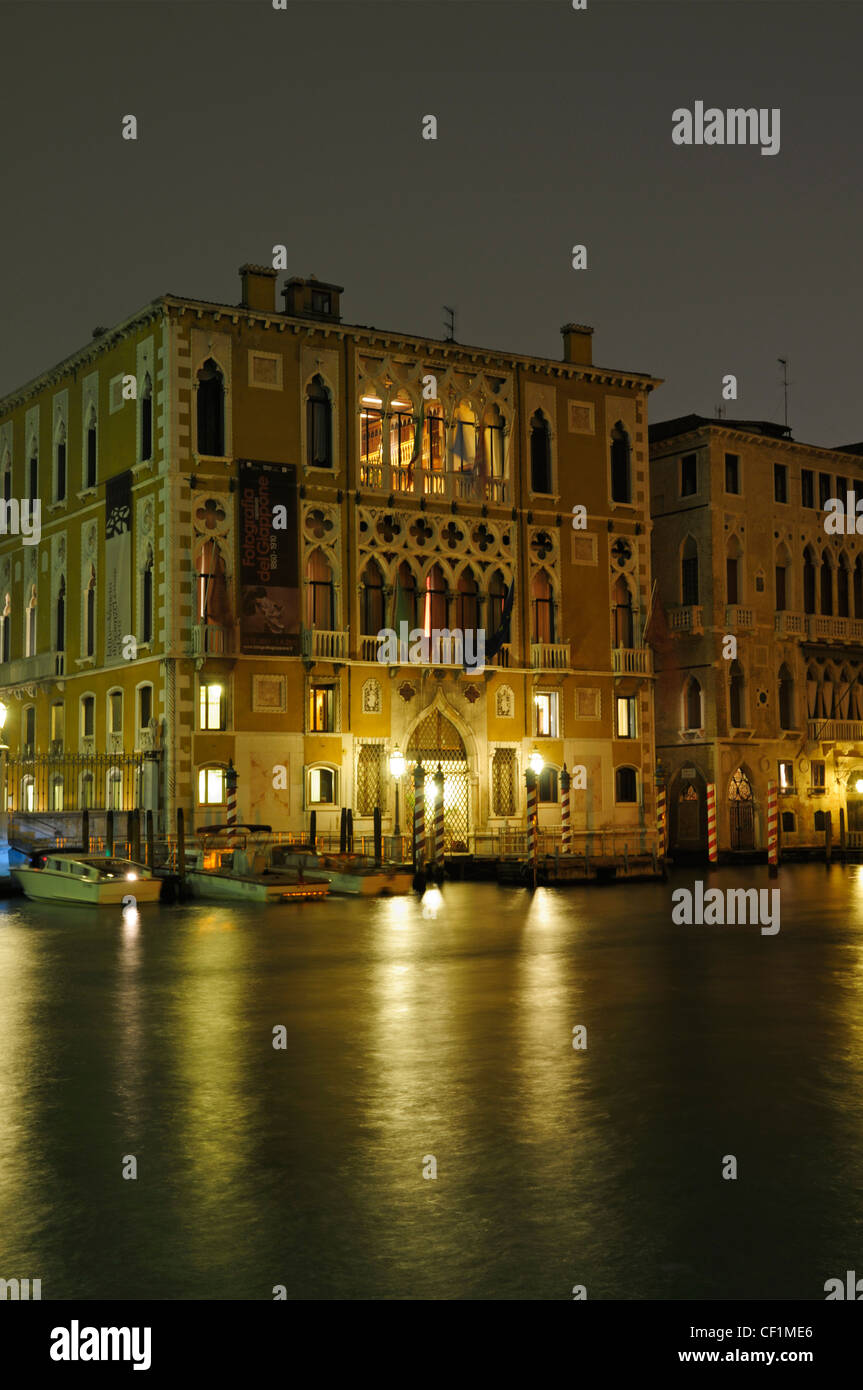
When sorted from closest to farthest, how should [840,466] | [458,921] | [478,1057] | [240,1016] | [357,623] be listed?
1. [478,1057]
2. [240,1016]
3. [458,921]
4. [357,623]
5. [840,466]

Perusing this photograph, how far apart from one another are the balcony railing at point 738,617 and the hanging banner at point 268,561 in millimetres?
15499

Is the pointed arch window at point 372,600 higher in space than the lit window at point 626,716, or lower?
higher

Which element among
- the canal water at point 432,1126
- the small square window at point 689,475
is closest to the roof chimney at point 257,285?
the small square window at point 689,475

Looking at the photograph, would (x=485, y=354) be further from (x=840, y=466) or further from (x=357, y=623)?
(x=840, y=466)

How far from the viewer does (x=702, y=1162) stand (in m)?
7.81

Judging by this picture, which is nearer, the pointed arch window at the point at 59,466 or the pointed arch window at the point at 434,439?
the pointed arch window at the point at 434,439

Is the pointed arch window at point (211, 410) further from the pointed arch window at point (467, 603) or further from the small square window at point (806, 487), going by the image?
the small square window at point (806, 487)

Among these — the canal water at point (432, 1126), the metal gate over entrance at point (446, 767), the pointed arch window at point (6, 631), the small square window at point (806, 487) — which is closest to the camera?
the canal water at point (432, 1126)

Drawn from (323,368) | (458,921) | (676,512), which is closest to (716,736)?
(676,512)

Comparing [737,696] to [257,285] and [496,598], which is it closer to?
[496,598]

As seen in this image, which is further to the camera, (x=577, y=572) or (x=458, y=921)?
(x=577, y=572)

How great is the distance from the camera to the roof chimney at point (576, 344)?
4466 centimetres
